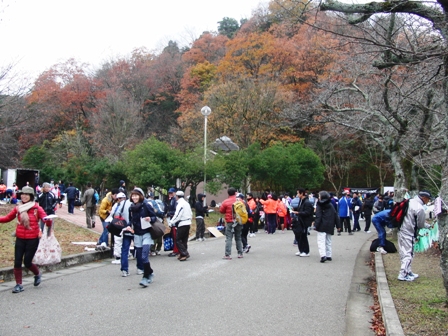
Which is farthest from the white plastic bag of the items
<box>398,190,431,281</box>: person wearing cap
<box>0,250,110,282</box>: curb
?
<box>398,190,431,281</box>: person wearing cap

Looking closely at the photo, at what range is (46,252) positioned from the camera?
889 centimetres

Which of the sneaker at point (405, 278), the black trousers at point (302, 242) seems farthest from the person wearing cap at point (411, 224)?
the black trousers at point (302, 242)

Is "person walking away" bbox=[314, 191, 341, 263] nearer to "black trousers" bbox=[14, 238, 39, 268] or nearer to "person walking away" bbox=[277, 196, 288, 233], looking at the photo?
"black trousers" bbox=[14, 238, 39, 268]

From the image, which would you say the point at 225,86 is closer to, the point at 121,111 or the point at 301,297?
the point at 121,111

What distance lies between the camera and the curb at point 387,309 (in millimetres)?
5680

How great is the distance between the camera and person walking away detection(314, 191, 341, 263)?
12164 millimetres

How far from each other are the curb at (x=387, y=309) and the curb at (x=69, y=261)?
271 inches

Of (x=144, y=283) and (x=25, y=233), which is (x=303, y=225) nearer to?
(x=144, y=283)

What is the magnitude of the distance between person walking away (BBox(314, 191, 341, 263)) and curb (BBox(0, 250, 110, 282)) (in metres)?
5.70

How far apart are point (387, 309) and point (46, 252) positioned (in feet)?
20.0

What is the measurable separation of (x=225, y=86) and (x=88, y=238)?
20.9 meters

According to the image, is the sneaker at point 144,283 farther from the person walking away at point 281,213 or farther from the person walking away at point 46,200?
the person walking away at point 281,213

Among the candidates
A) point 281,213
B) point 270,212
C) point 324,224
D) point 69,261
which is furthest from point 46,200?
point 281,213

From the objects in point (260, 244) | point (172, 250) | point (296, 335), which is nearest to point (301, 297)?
point (296, 335)
